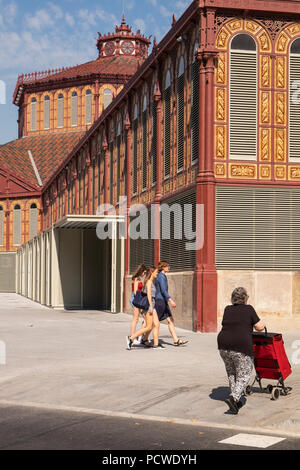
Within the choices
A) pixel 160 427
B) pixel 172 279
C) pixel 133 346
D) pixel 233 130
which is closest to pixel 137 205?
pixel 172 279

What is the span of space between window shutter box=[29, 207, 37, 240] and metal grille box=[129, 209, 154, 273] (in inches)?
1397

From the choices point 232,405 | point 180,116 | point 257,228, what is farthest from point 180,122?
point 232,405

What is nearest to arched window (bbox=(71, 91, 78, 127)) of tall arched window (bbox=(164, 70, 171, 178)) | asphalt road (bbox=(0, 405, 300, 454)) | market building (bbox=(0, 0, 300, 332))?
tall arched window (bbox=(164, 70, 171, 178))

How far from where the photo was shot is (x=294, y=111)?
22781 mm

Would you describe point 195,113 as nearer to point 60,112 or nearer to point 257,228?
point 257,228

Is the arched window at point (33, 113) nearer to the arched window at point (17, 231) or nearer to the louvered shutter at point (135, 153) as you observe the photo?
the arched window at point (17, 231)

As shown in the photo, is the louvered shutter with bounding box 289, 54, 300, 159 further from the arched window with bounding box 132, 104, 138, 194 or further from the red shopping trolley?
the red shopping trolley

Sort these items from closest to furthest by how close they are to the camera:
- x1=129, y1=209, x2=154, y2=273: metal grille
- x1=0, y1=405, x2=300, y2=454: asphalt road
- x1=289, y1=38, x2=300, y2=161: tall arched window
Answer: x1=0, y1=405, x2=300, y2=454: asphalt road
x1=289, y1=38, x2=300, y2=161: tall arched window
x1=129, y1=209, x2=154, y2=273: metal grille

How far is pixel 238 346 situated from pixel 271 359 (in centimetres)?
82

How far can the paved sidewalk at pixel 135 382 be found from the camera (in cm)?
930

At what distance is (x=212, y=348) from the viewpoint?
55.7ft

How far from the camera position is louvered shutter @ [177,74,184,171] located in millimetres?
24812

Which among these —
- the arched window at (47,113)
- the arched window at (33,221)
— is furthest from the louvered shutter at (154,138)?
the arched window at (47,113)

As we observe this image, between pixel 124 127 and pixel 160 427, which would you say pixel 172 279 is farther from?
pixel 160 427
